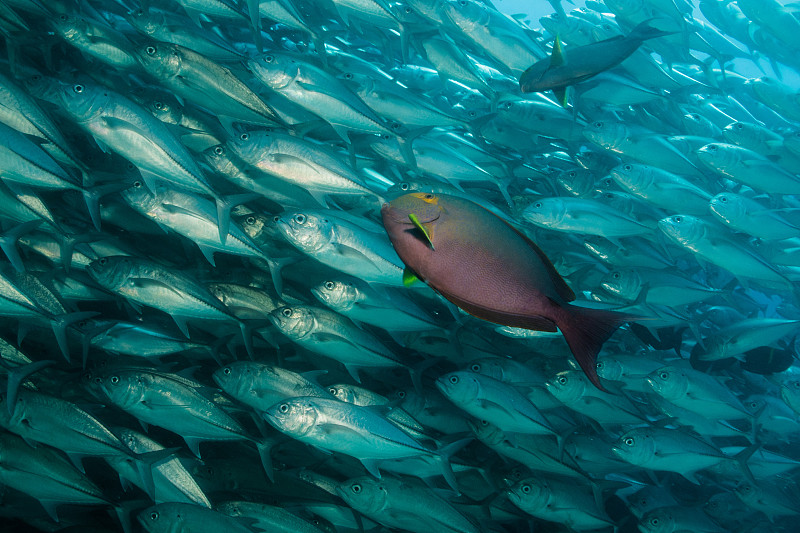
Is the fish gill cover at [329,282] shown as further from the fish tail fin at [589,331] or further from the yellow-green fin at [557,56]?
the fish tail fin at [589,331]

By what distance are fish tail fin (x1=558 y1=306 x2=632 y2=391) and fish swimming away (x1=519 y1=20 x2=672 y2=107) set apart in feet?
6.28

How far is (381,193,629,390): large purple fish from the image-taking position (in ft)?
2.85

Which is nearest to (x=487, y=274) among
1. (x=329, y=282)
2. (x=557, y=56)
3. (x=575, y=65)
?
(x=557, y=56)

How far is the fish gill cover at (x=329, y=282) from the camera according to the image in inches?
108

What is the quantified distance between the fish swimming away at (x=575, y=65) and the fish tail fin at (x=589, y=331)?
6.28ft

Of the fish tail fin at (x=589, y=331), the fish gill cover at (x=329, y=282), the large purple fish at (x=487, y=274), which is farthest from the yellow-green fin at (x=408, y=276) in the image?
the fish gill cover at (x=329, y=282)

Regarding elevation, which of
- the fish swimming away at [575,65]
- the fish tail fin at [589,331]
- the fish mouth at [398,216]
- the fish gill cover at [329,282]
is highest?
the fish swimming away at [575,65]

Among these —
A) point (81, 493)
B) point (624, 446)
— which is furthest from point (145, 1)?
point (624, 446)

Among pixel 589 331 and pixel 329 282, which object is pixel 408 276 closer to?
pixel 589 331

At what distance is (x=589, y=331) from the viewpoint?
0.86m

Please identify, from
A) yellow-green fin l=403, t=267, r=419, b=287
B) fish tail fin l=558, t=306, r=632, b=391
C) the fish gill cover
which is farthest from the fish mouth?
the fish gill cover

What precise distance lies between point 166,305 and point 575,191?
3950 millimetres

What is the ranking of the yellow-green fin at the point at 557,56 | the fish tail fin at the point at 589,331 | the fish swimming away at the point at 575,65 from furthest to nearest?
the fish swimming away at the point at 575,65 < the yellow-green fin at the point at 557,56 < the fish tail fin at the point at 589,331

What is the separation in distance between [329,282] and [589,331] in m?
2.32
